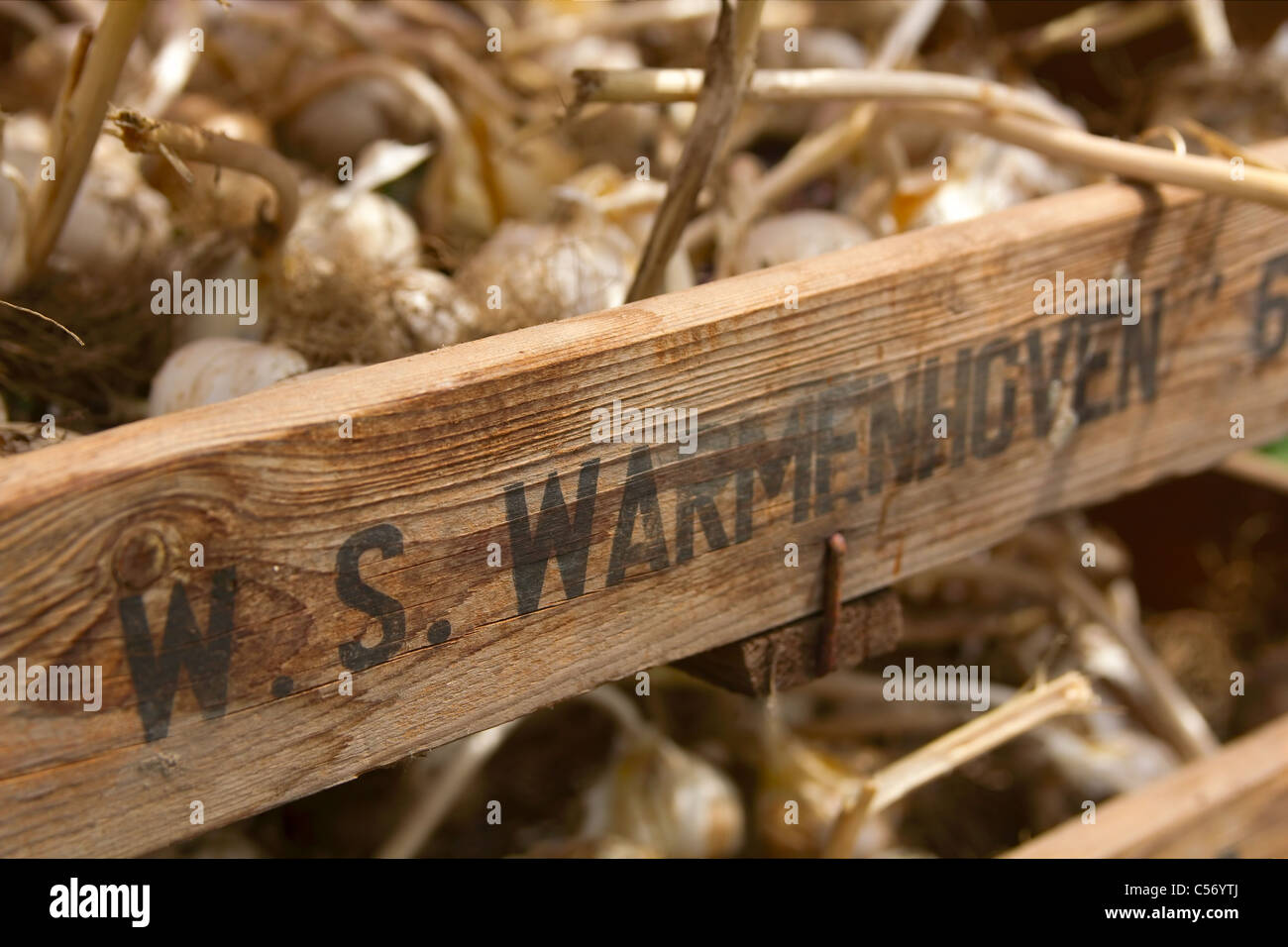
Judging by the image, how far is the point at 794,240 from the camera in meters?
0.81

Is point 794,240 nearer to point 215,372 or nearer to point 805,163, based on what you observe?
point 805,163

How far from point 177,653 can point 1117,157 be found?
62 cm

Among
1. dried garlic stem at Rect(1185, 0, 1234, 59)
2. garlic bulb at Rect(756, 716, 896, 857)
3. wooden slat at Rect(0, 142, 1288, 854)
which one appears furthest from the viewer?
dried garlic stem at Rect(1185, 0, 1234, 59)

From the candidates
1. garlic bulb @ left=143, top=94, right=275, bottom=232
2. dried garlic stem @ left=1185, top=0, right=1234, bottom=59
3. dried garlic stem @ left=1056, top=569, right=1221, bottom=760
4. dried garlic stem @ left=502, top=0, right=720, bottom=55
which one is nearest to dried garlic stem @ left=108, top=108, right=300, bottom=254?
garlic bulb @ left=143, top=94, right=275, bottom=232

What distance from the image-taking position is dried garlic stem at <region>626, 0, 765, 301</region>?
0.64 meters

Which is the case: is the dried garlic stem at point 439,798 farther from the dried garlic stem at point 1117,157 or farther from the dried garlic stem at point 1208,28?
the dried garlic stem at point 1208,28

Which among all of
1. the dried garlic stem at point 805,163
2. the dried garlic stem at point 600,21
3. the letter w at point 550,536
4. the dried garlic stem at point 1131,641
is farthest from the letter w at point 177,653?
the dried garlic stem at point 600,21

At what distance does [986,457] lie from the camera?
702 millimetres

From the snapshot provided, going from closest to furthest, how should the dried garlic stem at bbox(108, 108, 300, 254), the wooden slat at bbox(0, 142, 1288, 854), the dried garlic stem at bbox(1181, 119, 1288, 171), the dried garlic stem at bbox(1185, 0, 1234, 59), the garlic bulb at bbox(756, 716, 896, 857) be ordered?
the wooden slat at bbox(0, 142, 1288, 854) → the dried garlic stem at bbox(108, 108, 300, 254) → the dried garlic stem at bbox(1181, 119, 1288, 171) → the garlic bulb at bbox(756, 716, 896, 857) → the dried garlic stem at bbox(1185, 0, 1234, 59)

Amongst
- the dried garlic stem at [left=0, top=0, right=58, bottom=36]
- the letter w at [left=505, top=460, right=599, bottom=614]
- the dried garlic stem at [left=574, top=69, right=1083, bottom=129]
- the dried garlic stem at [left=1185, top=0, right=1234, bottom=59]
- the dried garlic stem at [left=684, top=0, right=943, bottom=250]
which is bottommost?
the letter w at [left=505, top=460, right=599, bottom=614]

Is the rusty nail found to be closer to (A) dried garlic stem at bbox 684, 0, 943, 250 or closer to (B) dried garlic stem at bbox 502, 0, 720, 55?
(A) dried garlic stem at bbox 684, 0, 943, 250

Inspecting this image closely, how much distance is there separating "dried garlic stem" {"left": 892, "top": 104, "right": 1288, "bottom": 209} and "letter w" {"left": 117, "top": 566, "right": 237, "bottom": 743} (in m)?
0.56

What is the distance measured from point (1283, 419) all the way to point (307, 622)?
2.46ft
